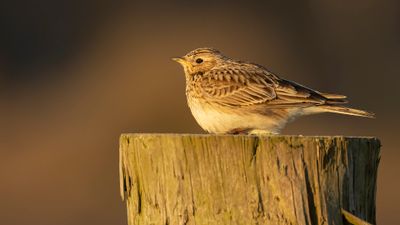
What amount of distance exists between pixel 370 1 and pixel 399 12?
0.66 m

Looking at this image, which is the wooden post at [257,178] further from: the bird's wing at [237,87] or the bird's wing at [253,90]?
the bird's wing at [237,87]

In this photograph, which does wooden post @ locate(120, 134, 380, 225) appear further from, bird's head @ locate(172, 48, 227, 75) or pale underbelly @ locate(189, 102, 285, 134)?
bird's head @ locate(172, 48, 227, 75)

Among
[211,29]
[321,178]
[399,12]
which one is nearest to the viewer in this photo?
[321,178]

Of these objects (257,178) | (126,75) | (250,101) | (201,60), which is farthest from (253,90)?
(126,75)

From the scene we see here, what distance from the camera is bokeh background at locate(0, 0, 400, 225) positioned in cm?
1730

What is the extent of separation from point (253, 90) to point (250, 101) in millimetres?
137

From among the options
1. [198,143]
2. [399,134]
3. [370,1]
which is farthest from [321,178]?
[370,1]

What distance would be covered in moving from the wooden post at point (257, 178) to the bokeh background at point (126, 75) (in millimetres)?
10253

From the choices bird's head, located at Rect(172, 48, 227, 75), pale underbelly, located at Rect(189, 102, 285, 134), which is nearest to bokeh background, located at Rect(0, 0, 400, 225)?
bird's head, located at Rect(172, 48, 227, 75)

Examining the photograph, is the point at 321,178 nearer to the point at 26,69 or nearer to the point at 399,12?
the point at 26,69

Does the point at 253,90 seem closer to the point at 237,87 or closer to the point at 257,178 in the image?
the point at 237,87

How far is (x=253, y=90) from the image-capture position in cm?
910

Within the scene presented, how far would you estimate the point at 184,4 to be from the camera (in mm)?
23062

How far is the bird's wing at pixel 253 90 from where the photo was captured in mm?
8859
